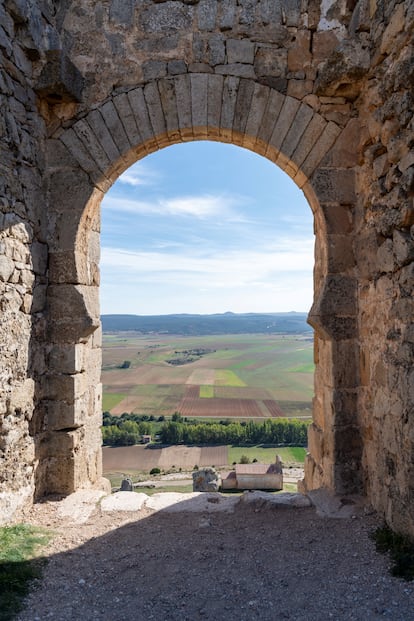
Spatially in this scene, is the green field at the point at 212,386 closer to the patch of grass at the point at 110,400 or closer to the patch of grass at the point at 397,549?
the patch of grass at the point at 110,400

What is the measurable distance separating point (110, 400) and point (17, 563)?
33862mm

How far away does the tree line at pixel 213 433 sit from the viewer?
980 inches

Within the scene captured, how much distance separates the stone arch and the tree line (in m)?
21.4

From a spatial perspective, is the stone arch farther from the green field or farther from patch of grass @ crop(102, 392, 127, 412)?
patch of grass @ crop(102, 392, 127, 412)

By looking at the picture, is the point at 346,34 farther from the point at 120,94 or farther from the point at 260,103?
the point at 120,94

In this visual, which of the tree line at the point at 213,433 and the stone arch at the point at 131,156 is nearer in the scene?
the stone arch at the point at 131,156

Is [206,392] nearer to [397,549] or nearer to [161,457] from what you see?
[161,457]

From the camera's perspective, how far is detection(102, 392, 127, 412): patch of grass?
108 feet

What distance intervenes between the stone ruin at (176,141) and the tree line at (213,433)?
21441 mm

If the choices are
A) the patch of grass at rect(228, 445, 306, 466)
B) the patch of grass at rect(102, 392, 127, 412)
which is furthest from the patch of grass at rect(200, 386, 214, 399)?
the patch of grass at rect(228, 445, 306, 466)

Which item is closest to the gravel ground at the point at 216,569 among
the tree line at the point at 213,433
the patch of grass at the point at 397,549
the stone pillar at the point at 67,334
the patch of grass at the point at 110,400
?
the patch of grass at the point at 397,549

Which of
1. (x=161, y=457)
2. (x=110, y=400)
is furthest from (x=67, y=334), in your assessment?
(x=110, y=400)

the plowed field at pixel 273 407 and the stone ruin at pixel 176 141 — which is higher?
the stone ruin at pixel 176 141

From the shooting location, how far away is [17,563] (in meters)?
2.89
